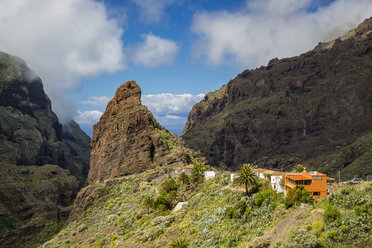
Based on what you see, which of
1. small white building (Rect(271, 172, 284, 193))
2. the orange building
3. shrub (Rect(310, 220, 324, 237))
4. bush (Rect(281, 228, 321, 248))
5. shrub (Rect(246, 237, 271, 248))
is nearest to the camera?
bush (Rect(281, 228, 321, 248))

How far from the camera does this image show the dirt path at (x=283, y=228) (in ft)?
97.2

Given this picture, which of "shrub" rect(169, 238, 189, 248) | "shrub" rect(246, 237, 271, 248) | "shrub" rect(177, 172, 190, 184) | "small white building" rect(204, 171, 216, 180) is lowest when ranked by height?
"shrub" rect(169, 238, 189, 248)

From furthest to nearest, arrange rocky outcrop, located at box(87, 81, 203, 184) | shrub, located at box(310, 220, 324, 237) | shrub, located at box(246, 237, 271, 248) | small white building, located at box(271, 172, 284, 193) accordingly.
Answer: rocky outcrop, located at box(87, 81, 203, 184), small white building, located at box(271, 172, 284, 193), shrub, located at box(246, 237, 271, 248), shrub, located at box(310, 220, 324, 237)

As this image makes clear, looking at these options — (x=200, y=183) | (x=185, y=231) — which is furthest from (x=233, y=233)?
(x=200, y=183)

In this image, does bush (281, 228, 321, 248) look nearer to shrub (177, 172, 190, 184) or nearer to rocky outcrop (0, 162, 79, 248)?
shrub (177, 172, 190, 184)

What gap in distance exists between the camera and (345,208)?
30.1 m

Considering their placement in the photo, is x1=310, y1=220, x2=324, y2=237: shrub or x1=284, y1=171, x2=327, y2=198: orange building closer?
x1=310, y1=220, x2=324, y2=237: shrub

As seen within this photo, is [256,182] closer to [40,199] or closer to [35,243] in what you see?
[35,243]

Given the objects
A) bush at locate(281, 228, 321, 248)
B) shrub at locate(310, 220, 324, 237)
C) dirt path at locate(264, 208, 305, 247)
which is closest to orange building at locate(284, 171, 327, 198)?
dirt path at locate(264, 208, 305, 247)

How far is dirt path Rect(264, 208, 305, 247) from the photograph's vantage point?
29.6 metres

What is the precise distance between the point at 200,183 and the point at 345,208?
41.6m

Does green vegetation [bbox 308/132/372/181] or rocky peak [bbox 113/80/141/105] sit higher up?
rocky peak [bbox 113/80/141/105]

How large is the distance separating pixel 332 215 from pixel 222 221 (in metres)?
16.5

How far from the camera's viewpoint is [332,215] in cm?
2814
